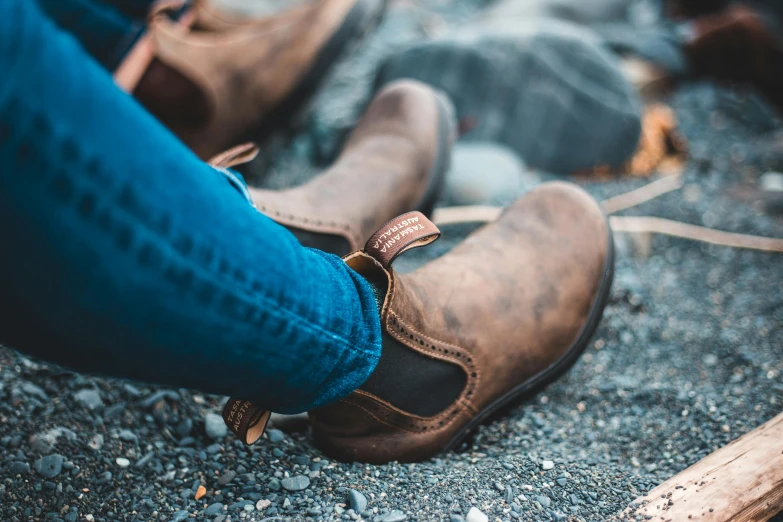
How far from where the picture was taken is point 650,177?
234 centimetres

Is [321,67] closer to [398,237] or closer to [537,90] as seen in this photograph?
[537,90]

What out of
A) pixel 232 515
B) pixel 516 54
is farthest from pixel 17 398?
pixel 516 54

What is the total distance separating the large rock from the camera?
2350mm

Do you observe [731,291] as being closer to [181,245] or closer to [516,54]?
[516,54]

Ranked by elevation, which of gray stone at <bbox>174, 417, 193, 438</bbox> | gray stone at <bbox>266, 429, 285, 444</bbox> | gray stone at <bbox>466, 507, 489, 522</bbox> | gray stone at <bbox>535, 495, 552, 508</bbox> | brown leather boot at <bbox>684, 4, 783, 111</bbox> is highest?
gray stone at <bbox>466, 507, 489, 522</bbox>

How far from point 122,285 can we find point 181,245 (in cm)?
6

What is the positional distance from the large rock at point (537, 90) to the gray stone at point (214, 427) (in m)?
1.61

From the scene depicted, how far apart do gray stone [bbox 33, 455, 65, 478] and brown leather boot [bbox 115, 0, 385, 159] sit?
0.99m

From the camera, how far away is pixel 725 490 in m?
0.81

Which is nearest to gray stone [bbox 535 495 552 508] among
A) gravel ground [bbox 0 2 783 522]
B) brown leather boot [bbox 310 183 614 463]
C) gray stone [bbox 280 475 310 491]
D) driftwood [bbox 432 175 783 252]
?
gravel ground [bbox 0 2 783 522]

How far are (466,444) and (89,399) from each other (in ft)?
2.20

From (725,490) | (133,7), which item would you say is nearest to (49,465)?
(725,490)

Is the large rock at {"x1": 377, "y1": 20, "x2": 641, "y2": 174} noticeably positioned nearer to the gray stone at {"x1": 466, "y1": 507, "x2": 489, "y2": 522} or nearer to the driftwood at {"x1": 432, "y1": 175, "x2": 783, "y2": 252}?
the driftwood at {"x1": 432, "y1": 175, "x2": 783, "y2": 252}

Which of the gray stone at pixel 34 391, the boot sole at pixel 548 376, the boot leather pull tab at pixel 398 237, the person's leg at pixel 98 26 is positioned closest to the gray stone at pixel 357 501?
the boot sole at pixel 548 376
